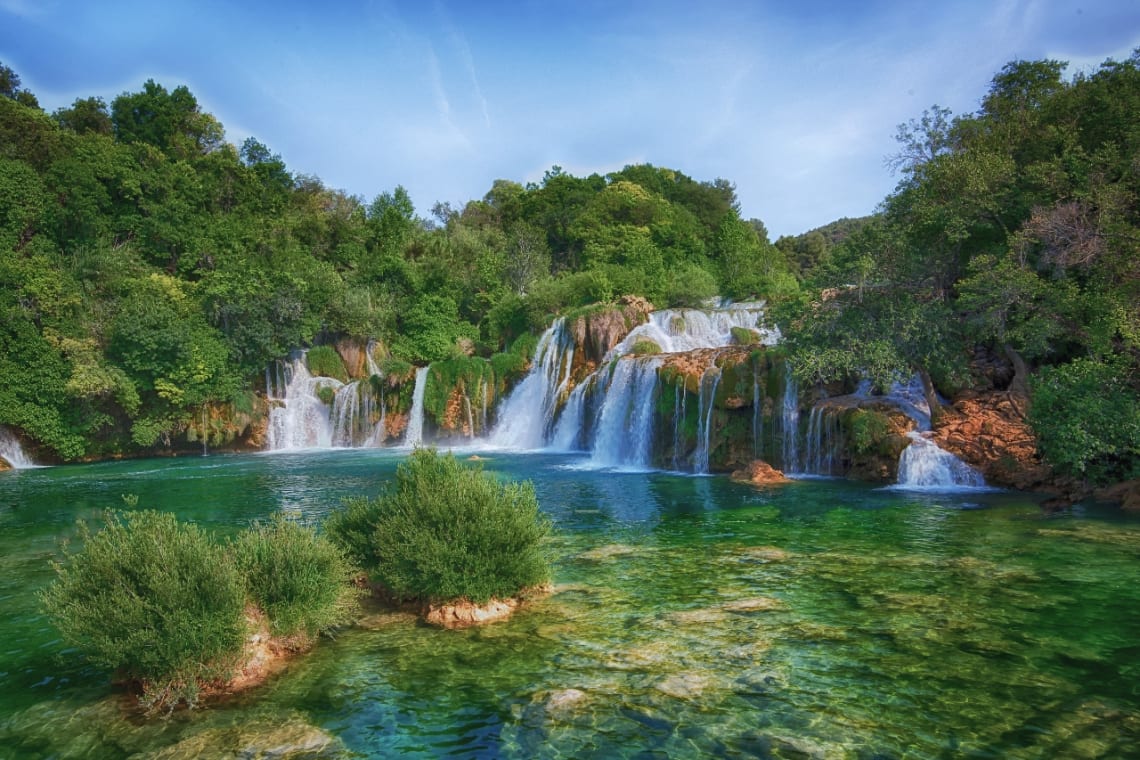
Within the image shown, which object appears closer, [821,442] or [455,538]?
[455,538]

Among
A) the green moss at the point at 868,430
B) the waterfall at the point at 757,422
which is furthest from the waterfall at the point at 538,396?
the green moss at the point at 868,430

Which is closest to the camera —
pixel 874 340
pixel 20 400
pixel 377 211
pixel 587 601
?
pixel 587 601

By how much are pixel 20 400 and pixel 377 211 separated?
3274 cm

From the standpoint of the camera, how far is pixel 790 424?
21.0 metres

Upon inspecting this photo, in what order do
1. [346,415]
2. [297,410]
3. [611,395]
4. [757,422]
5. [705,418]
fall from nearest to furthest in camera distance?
1. [757,422]
2. [705,418]
3. [611,395]
4. [346,415]
5. [297,410]

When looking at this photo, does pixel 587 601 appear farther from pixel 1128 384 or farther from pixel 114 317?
pixel 114 317

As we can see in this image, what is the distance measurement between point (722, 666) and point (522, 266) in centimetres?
3995

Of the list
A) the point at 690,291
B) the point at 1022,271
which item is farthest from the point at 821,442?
the point at 690,291

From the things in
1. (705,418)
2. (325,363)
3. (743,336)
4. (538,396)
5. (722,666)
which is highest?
(743,336)

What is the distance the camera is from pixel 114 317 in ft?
102

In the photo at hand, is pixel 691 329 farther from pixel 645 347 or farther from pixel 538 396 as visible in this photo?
pixel 538 396

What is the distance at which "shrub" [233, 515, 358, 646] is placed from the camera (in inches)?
299

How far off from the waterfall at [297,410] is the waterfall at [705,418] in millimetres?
19841

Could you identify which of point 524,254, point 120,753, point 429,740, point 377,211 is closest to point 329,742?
point 429,740
